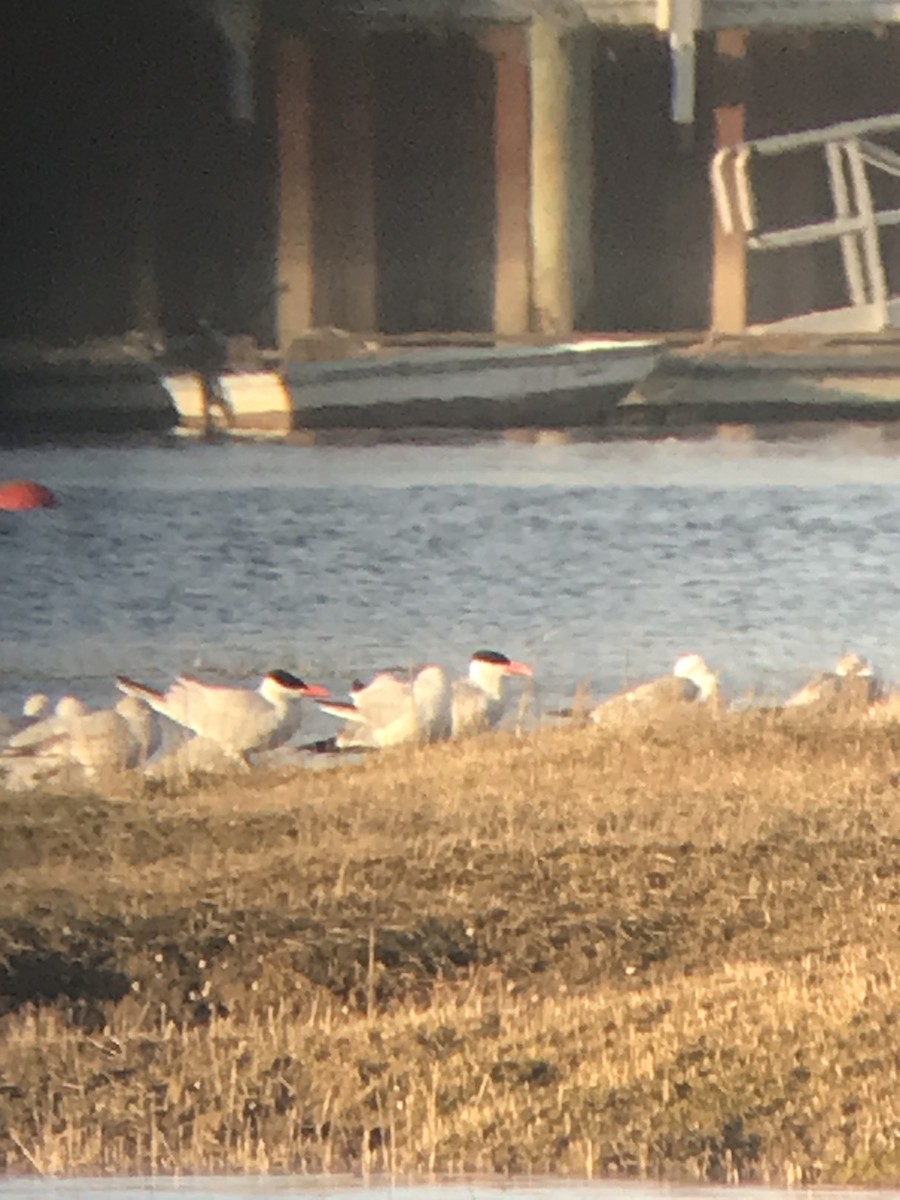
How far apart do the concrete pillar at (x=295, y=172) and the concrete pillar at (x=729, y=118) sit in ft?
1.86

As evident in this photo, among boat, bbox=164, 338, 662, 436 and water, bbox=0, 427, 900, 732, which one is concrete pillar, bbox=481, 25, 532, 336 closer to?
boat, bbox=164, 338, 662, 436

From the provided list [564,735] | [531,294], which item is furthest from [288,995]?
A: [531,294]

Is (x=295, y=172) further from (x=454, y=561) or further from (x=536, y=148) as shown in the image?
(x=454, y=561)

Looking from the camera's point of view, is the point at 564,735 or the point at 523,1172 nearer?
the point at 523,1172

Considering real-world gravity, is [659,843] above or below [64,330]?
below

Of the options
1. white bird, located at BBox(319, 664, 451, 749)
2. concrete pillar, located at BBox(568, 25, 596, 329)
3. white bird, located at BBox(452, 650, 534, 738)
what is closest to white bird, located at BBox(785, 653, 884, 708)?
white bird, located at BBox(452, 650, 534, 738)

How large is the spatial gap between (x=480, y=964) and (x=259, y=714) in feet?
1.51

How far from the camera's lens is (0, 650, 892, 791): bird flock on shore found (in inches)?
110

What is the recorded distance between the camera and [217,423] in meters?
2.90

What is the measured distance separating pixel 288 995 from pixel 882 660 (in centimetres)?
92

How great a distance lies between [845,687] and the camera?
2.80m

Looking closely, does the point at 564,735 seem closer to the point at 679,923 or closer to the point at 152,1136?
the point at 679,923

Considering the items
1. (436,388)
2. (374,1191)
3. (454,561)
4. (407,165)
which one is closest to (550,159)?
(407,165)

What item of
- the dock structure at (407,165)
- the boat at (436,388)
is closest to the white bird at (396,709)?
the boat at (436,388)
